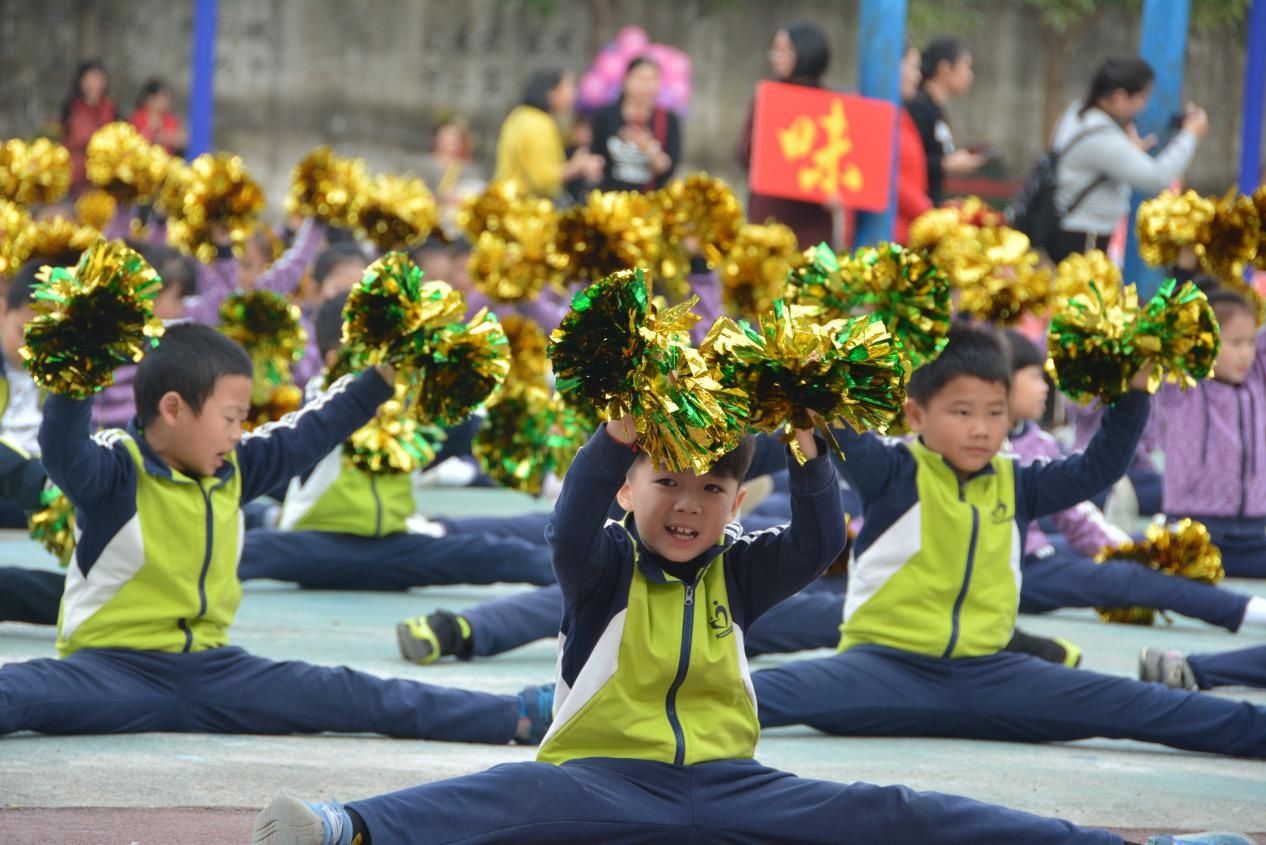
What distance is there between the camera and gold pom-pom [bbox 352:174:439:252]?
27.4ft

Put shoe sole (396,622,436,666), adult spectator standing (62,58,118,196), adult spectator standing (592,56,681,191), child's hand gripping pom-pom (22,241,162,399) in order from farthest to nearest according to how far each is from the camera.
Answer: adult spectator standing (62,58,118,196)
adult spectator standing (592,56,681,191)
shoe sole (396,622,436,666)
child's hand gripping pom-pom (22,241,162,399)

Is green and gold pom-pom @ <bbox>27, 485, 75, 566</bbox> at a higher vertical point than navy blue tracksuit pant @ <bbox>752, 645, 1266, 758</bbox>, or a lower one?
higher

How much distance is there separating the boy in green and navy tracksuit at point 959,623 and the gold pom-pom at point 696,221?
245 centimetres

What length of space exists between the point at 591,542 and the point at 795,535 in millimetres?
338

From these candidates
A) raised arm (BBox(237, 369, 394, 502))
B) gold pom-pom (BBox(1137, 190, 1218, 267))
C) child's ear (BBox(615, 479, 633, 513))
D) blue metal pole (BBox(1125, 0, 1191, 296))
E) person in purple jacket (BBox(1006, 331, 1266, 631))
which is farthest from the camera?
blue metal pole (BBox(1125, 0, 1191, 296))

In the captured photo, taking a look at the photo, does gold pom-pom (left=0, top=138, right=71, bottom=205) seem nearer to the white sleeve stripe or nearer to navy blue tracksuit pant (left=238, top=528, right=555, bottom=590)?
navy blue tracksuit pant (left=238, top=528, right=555, bottom=590)

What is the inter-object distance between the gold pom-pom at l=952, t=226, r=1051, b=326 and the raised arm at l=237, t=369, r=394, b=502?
99.3 inches

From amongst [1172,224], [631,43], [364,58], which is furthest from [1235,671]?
[364,58]

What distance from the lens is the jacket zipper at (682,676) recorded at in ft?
10.9

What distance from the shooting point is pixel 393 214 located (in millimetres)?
8352

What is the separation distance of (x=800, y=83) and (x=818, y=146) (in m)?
0.49

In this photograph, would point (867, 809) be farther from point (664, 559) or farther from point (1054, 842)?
point (664, 559)

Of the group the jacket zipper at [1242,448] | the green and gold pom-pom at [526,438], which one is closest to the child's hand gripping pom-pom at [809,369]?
the green and gold pom-pom at [526,438]

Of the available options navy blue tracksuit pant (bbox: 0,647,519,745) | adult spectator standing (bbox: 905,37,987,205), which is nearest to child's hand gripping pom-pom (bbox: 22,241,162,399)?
navy blue tracksuit pant (bbox: 0,647,519,745)
